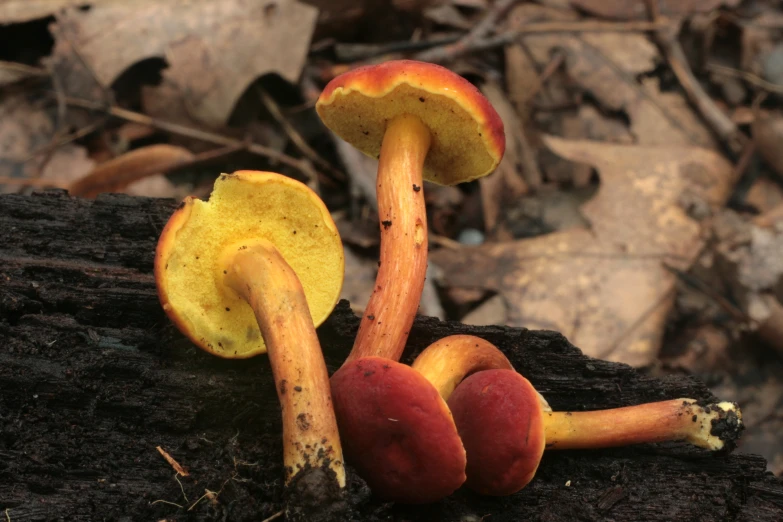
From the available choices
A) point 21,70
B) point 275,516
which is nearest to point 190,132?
point 21,70

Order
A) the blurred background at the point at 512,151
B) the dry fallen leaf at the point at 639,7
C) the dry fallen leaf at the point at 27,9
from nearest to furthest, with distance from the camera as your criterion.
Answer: the blurred background at the point at 512,151 → the dry fallen leaf at the point at 27,9 → the dry fallen leaf at the point at 639,7

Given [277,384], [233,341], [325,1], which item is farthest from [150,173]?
[277,384]

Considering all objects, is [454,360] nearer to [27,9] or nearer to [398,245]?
[398,245]

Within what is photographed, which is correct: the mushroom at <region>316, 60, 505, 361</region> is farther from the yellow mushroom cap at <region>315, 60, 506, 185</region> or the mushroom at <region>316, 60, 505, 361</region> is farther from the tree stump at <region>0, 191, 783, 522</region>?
the tree stump at <region>0, 191, 783, 522</region>

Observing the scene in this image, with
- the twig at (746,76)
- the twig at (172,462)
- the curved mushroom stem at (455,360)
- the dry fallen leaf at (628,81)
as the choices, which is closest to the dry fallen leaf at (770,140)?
the dry fallen leaf at (628,81)

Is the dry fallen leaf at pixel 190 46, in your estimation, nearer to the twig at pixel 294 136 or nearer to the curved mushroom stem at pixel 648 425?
the twig at pixel 294 136

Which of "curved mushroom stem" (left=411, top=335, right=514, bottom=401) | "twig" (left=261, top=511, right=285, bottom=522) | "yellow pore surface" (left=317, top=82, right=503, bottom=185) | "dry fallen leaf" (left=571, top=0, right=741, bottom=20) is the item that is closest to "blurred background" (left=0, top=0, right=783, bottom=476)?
"dry fallen leaf" (left=571, top=0, right=741, bottom=20)

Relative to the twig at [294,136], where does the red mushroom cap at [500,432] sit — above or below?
below
